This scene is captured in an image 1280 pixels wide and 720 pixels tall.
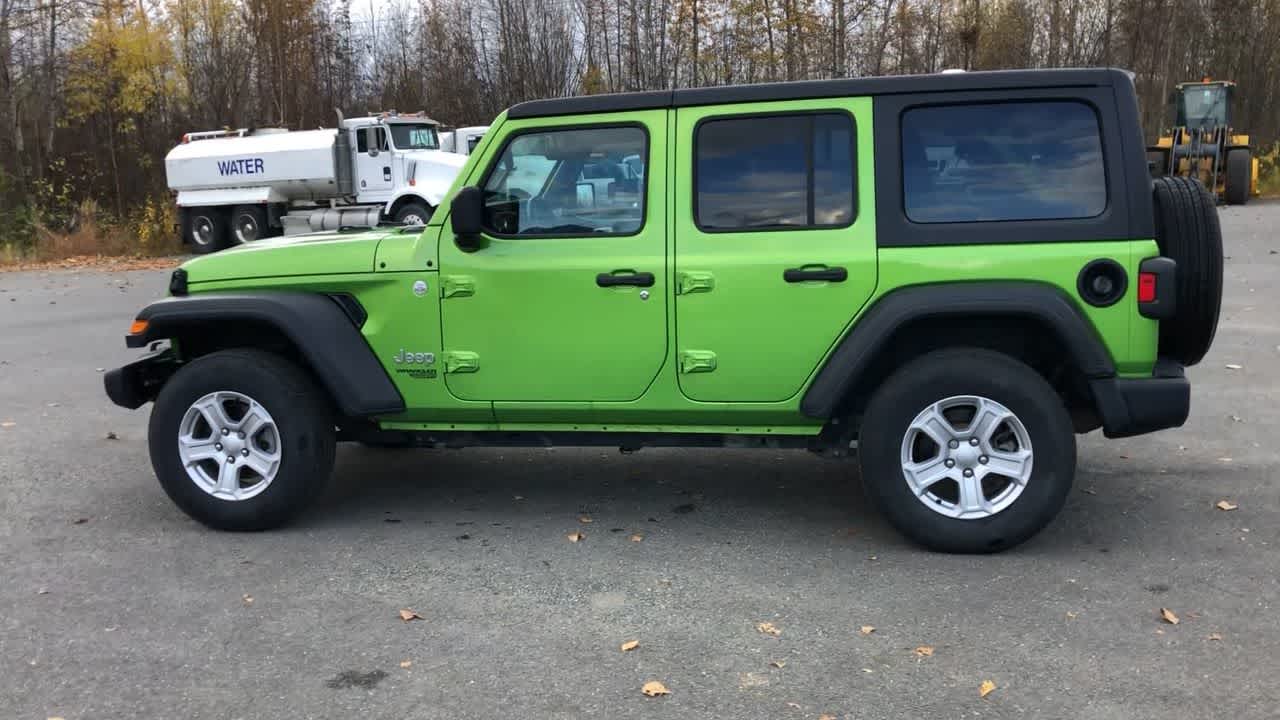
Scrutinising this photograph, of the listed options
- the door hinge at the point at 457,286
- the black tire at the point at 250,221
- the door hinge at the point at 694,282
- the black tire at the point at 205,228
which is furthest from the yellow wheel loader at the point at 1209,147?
the door hinge at the point at 457,286

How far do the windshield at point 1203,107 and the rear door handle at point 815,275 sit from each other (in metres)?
25.0

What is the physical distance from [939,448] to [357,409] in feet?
8.21

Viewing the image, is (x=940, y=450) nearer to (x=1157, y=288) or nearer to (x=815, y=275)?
(x=815, y=275)

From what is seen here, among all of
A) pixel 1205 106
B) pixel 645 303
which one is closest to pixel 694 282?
pixel 645 303

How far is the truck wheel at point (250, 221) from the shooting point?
2527 centimetres

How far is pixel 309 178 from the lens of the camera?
79.6ft

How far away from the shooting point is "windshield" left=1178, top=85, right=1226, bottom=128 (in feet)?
85.4

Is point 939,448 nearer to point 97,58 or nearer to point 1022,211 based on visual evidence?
point 1022,211

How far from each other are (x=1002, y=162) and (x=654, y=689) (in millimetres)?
2544

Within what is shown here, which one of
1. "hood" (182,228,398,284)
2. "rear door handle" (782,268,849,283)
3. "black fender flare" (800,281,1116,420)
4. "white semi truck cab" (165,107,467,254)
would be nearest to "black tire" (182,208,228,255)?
"white semi truck cab" (165,107,467,254)

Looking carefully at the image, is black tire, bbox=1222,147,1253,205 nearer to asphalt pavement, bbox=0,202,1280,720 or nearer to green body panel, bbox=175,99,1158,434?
asphalt pavement, bbox=0,202,1280,720

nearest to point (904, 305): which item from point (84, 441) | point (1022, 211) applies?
point (1022, 211)

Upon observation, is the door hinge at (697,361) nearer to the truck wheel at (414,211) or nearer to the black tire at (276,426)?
the black tire at (276,426)

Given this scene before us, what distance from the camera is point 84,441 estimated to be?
23.6ft
